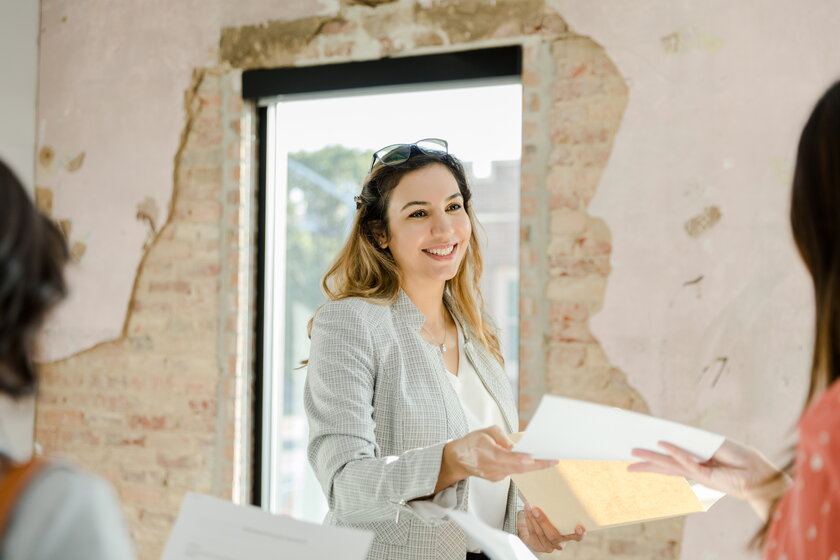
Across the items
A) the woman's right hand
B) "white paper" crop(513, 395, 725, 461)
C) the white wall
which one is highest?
the white wall

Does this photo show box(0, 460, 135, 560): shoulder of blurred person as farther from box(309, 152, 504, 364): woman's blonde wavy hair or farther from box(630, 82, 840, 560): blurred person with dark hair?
box(309, 152, 504, 364): woman's blonde wavy hair

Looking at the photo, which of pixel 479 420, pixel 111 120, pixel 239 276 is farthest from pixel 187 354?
pixel 479 420

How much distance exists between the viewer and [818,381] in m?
1.00

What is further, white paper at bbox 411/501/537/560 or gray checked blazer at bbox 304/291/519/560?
gray checked blazer at bbox 304/291/519/560

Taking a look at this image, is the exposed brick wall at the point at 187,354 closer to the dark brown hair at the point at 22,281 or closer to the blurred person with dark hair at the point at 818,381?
the blurred person with dark hair at the point at 818,381

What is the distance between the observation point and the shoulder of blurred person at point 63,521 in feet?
2.08

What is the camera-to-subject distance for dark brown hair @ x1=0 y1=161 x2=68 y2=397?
2.35ft

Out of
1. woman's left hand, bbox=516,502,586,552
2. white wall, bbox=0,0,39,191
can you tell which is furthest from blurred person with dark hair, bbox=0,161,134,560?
white wall, bbox=0,0,39,191

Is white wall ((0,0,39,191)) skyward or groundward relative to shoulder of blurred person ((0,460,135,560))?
skyward

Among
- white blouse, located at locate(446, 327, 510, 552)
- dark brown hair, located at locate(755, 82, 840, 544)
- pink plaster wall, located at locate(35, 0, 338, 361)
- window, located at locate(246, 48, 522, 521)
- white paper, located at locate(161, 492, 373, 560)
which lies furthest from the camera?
pink plaster wall, located at locate(35, 0, 338, 361)

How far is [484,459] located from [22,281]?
0.91 meters

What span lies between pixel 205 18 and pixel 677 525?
2566 mm

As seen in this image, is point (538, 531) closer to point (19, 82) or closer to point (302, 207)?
point (302, 207)

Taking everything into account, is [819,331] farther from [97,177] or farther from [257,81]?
[97,177]
